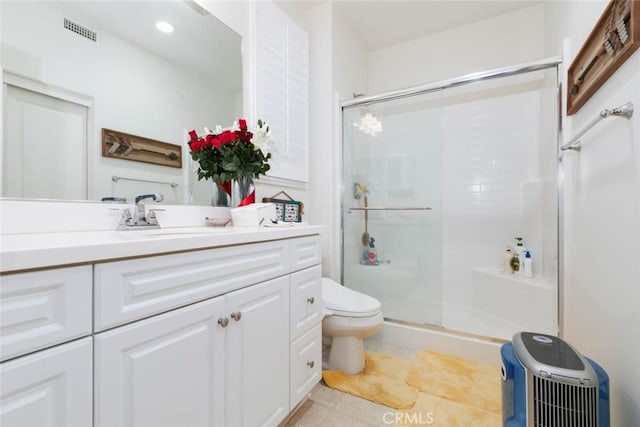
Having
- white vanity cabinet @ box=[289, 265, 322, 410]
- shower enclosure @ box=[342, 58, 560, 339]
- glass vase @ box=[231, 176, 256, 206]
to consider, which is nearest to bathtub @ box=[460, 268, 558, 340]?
shower enclosure @ box=[342, 58, 560, 339]

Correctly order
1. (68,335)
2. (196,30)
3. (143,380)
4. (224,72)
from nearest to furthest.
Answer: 1. (68,335)
2. (143,380)
3. (196,30)
4. (224,72)

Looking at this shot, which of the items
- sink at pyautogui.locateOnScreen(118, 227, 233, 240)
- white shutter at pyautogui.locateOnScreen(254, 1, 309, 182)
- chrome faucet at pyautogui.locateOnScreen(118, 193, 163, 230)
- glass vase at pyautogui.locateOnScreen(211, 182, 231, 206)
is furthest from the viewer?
white shutter at pyautogui.locateOnScreen(254, 1, 309, 182)

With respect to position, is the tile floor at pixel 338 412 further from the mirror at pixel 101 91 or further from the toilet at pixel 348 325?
the mirror at pixel 101 91

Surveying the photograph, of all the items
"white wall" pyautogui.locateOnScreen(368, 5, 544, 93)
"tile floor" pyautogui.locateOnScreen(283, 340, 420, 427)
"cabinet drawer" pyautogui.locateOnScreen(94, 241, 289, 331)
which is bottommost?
"tile floor" pyautogui.locateOnScreen(283, 340, 420, 427)

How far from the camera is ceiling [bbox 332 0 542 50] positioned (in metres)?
2.28

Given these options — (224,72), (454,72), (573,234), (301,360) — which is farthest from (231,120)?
(454,72)

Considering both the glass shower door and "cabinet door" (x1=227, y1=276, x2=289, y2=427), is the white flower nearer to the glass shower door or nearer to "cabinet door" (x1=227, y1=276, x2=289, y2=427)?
"cabinet door" (x1=227, y1=276, x2=289, y2=427)

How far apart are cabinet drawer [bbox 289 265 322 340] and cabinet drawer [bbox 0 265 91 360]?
28.3 inches

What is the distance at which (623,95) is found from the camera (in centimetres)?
94

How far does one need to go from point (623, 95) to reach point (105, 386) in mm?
1667

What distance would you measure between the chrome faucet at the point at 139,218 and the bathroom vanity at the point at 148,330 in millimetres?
232

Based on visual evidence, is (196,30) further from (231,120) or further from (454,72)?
(454,72)

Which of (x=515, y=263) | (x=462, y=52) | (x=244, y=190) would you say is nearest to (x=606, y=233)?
(x=515, y=263)

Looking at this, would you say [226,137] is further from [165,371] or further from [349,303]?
[349,303]
